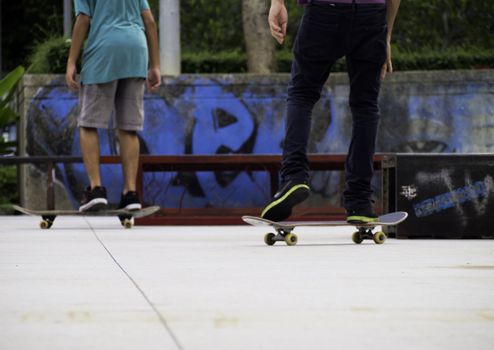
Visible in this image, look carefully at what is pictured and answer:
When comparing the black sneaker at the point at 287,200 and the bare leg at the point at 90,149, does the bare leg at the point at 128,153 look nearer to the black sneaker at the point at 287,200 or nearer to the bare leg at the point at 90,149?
the bare leg at the point at 90,149

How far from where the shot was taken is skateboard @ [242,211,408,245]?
20.8ft

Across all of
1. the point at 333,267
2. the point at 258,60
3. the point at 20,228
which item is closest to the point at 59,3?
the point at 258,60

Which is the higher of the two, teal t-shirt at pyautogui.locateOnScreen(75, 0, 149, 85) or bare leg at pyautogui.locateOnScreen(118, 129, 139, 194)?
teal t-shirt at pyautogui.locateOnScreen(75, 0, 149, 85)

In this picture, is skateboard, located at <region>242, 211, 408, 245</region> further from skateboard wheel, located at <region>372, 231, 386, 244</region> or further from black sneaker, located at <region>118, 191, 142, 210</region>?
black sneaker, located at <region>118, 191, 142, 210</region>

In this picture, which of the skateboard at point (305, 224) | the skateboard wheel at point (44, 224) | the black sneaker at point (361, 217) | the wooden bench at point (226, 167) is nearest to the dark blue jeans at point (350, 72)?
the black sneaker at point (361, 217)

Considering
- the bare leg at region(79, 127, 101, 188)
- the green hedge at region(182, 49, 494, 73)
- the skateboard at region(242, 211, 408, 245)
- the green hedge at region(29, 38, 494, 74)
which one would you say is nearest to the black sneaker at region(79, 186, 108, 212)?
the bare leg at region(79, 127, 101, 188)

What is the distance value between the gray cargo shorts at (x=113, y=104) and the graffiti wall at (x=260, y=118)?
4.24 m

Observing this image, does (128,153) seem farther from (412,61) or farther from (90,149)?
(412,61)

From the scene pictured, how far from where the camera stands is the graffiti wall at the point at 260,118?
45.0 feet

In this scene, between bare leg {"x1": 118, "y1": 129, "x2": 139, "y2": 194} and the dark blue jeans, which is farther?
bare leg {"x1": 118, "y1": 129, "x2": 139, "y2": 194}

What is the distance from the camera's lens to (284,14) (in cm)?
648

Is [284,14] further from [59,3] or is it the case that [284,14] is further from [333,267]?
[59,3]

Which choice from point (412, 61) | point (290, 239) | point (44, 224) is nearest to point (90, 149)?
point (44, 224)

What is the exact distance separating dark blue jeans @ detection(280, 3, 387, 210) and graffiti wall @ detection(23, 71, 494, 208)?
6911 millimetres
